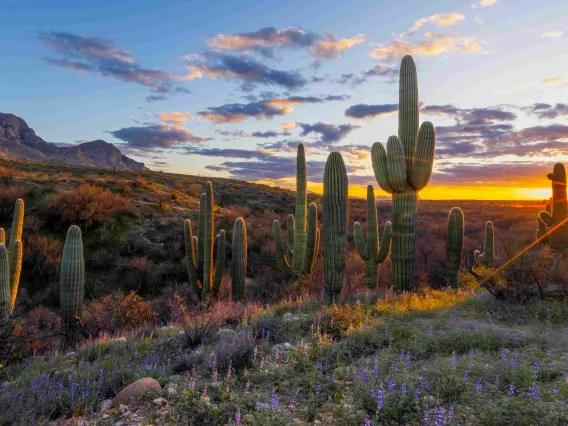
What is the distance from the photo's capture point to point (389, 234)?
13016mm

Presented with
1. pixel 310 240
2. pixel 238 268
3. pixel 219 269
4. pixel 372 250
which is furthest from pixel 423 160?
pixel 219 269

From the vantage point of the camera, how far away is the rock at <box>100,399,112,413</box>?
372 centimetres

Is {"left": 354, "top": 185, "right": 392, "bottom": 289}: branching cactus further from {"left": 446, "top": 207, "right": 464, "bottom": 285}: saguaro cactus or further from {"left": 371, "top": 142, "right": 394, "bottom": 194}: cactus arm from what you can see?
{"left": 371, "top": 142, "right": 394, "bottom": 194}: cactus arm

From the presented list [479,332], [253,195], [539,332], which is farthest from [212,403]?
[253,195]

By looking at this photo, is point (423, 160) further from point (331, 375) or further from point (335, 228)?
point (331, 375)

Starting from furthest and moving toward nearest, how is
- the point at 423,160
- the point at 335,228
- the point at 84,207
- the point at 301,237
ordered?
the point at 84,207 < the point at 301,237 < the point at 423,160 < the point at 335,228

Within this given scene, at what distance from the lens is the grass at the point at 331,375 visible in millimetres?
3354

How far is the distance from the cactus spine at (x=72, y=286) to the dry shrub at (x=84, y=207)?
447 inches

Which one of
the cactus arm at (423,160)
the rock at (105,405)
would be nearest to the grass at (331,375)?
the rock at (105,405)

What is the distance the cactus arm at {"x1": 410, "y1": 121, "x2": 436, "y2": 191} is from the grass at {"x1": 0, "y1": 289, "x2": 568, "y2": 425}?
4742mm

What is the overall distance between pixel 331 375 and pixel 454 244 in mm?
8691

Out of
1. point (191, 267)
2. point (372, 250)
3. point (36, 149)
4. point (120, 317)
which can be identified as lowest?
point (120, 317)

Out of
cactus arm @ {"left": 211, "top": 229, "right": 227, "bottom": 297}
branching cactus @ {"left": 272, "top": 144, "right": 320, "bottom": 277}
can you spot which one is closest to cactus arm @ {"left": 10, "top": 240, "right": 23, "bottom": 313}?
cactus arm @ {"left": 211, "top": 229, "right": 227, "bottom": 297}

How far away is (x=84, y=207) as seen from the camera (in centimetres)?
2005
